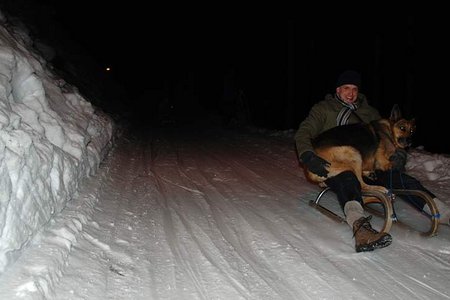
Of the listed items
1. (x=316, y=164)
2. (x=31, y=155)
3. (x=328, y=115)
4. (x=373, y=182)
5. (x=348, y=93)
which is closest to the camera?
(x=31, y=155)

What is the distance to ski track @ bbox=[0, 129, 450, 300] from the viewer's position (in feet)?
10.3

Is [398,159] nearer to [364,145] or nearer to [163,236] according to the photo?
[364,145]

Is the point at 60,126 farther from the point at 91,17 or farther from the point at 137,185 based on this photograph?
the point at 91,17

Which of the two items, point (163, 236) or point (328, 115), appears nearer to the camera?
point (163, 236)

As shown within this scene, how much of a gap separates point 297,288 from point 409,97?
1288 cm

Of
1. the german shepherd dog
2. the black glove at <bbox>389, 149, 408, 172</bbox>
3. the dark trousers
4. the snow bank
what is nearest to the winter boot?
the dark trousers

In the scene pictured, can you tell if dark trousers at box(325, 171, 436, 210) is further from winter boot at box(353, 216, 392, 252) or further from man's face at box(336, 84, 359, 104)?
man's face at box(336, 84, 359, 104)

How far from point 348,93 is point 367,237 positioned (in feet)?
7.43

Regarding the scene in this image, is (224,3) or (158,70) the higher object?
(224,3)

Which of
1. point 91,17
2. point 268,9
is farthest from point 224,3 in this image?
point 91,17

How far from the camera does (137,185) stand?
6.66m

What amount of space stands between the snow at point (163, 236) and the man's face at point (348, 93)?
1.60 m

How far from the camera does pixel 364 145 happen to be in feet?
15.3

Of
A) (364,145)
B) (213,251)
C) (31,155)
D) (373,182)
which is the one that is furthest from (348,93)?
(31,155)
